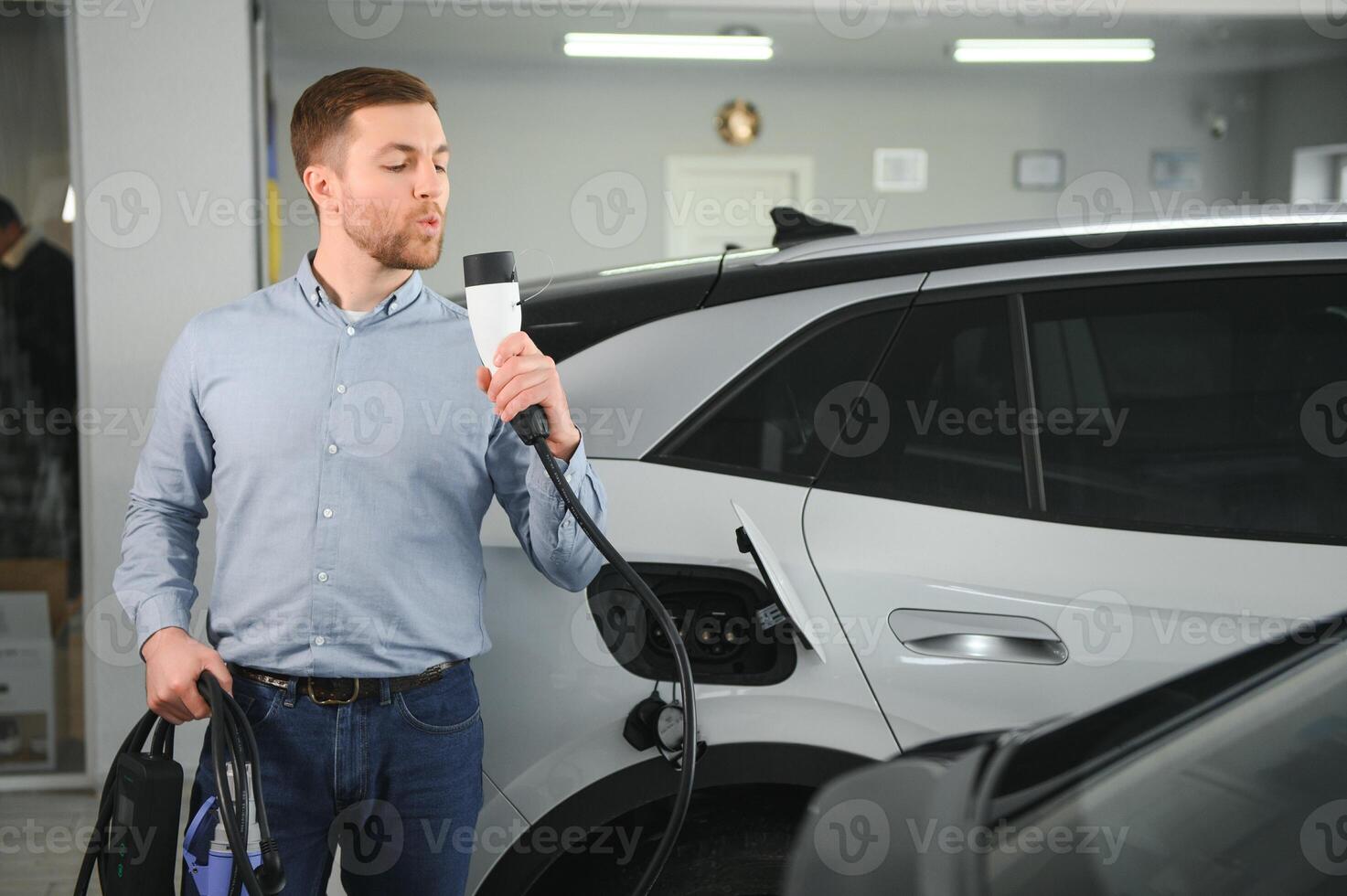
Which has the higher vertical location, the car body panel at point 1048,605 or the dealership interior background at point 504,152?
the dealership interior background at point 504,152

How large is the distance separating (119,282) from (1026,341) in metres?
2.85

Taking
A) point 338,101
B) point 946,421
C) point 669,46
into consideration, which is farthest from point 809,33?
point 338,101

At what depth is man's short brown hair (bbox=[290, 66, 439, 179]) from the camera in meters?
1.42

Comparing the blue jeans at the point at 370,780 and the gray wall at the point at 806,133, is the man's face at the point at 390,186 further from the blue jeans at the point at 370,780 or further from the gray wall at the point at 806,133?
the gray wall at the point at 806,133

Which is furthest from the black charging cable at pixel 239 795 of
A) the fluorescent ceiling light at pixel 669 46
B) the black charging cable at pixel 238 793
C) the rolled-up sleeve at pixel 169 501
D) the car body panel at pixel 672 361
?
the fluorescent ceiling light at pixel 669 46

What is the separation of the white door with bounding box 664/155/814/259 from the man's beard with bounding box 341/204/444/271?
20.7 ft

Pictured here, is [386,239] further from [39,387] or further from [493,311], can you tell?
[39,387]

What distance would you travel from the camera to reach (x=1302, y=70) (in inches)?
298

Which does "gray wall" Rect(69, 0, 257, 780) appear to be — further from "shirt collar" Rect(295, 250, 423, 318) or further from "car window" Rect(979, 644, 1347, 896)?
"car window" Rect(979, 644, 1347, 896)

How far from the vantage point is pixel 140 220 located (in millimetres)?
3514

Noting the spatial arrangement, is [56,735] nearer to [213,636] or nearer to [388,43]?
[213,636]

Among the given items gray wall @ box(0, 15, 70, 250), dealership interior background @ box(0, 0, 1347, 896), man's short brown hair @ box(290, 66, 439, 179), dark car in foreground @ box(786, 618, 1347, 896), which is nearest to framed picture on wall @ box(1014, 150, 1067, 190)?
dealership interior background @ box(0, 0, 1347, 896)

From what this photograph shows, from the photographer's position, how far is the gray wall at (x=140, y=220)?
3475 millimetres

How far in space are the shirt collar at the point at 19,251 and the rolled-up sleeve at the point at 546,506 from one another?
120 inches
